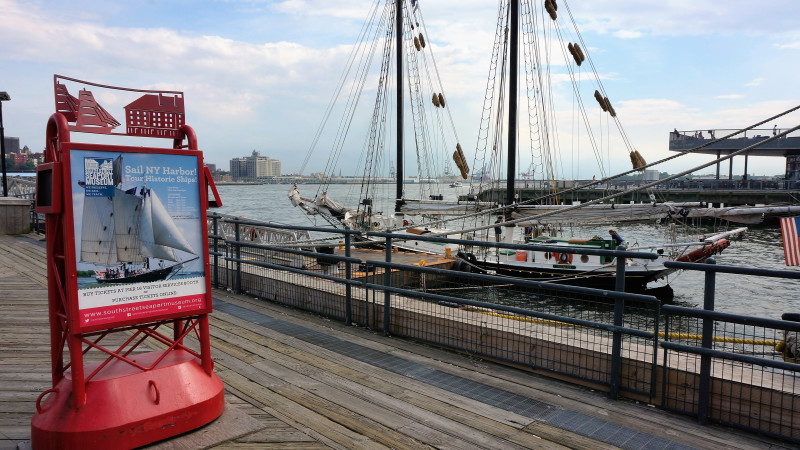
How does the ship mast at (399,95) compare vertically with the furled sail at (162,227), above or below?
above

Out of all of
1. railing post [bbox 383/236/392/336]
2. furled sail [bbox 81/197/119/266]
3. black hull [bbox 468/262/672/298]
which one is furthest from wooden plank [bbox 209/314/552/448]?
black hull [bbox 468/262/672/298]

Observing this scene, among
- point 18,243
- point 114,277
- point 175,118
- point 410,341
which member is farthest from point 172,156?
point 18,243

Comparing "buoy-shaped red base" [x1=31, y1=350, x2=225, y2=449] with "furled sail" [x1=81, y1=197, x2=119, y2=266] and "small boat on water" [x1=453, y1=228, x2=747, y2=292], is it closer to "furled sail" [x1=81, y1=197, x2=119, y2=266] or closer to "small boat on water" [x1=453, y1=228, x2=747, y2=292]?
"furled sail" [x1=81, y1=197, x2=119, y2=266]

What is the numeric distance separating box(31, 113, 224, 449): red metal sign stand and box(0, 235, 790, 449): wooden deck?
216 millimetres

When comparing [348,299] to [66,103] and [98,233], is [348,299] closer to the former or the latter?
[98,233]

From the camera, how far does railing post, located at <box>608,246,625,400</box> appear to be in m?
4.29

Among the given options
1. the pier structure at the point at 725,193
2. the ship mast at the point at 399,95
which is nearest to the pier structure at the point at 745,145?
the pier structure at the point at 725,193

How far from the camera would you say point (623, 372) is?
443 cm

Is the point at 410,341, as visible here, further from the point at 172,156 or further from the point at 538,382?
the point at 172,156

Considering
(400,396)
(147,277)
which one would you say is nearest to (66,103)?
(147,277)

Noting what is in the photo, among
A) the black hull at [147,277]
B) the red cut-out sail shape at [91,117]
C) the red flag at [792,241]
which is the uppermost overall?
the red cut-out sail shape at [91,117]

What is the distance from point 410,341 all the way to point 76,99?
389 centimetres

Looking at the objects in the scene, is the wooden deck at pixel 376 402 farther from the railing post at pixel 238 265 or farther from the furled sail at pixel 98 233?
the railing post at pixel 238 265

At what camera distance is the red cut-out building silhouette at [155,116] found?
396cm
